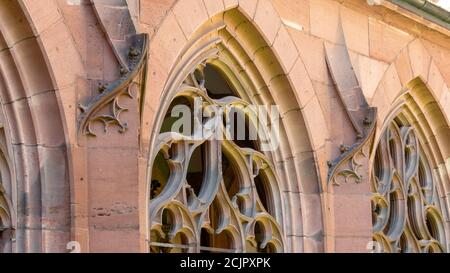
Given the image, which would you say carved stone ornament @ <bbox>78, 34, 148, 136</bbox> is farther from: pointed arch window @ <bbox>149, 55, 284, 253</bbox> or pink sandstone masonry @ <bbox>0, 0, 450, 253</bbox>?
pointed arch window @ <bbox>149, 55, 284, 253</bbox>

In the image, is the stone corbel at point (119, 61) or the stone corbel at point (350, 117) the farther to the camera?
the stone corbel at point (350, 117)

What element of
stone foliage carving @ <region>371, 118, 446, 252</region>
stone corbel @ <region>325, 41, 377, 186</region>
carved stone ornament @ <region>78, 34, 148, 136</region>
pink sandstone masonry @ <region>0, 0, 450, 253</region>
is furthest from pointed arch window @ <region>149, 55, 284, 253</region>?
stone foliage carving @ <region>371, 118, 446, 252</region>

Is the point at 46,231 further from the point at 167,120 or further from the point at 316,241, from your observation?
the point at 316,241

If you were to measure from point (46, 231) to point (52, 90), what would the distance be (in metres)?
0.82

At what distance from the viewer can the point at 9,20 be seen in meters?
7.54

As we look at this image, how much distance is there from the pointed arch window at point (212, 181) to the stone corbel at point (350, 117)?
0.54 metres

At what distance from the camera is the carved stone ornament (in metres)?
7.65

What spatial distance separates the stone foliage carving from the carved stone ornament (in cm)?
351

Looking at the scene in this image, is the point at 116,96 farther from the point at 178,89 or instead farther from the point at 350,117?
the point at 350,117

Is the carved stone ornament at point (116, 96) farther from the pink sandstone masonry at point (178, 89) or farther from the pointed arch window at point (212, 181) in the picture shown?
the pointed arch window at point (212, 181)

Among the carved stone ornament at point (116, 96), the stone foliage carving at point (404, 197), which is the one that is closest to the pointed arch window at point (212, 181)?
the carved stone ornament at point (116, 96)

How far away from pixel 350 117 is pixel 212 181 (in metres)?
1.52

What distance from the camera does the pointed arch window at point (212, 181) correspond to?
8672 millimetres

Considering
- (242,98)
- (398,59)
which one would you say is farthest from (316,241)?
(398,59)
